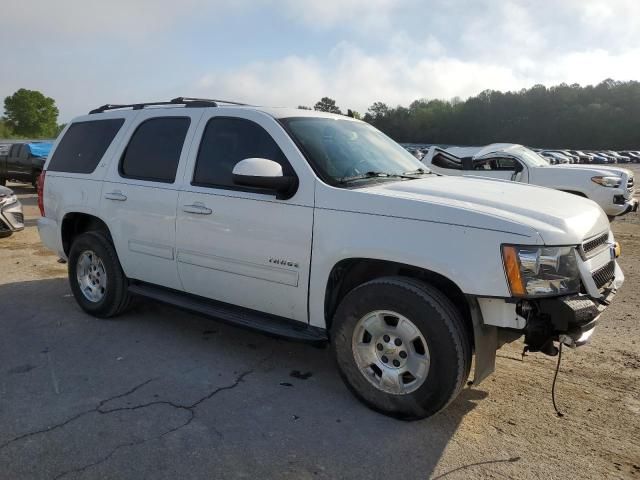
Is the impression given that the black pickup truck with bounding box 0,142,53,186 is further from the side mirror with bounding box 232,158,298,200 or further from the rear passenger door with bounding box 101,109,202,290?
the side mirror with bounding box 232,158,298,200

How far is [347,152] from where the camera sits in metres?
4.13

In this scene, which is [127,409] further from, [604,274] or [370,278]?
[604,274]

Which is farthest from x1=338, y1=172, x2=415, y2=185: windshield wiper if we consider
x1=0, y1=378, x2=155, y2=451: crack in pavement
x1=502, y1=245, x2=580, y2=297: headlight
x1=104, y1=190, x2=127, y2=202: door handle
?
x1=104, y1=190, x2=127, y2=202: door handle

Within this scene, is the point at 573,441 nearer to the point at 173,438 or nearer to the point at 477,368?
the point at 477,368

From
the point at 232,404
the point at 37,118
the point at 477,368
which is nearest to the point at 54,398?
the point at 232,404

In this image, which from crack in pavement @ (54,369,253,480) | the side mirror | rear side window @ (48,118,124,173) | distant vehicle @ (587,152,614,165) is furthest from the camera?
distant vehicle @ (587,152,614,165)

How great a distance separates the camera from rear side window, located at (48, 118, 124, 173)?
528 centimetres

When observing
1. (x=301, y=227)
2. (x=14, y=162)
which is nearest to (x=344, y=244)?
(x=301, y=227)

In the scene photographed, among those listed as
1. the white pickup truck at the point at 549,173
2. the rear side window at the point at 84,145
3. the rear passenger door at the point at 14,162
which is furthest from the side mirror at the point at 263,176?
the rear passenger door at the point at 14,162

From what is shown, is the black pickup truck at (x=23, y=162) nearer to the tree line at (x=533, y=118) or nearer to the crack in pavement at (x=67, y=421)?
the crack in pavement at (x=67, y=421)

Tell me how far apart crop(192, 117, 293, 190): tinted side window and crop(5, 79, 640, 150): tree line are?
9785cm

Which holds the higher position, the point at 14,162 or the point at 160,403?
the point at 14,162

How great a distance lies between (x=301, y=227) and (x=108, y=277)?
2.39m

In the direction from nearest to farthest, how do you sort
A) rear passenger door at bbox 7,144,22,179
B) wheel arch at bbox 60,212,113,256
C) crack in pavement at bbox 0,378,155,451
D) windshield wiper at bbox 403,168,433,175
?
crack in pavement at bbox 0,378,155,451, windshield wiper at bbox 403,168,433,175, wheel arch at bbox 60,212,113,256, rear passenger door at bbox 7,144,22,179
